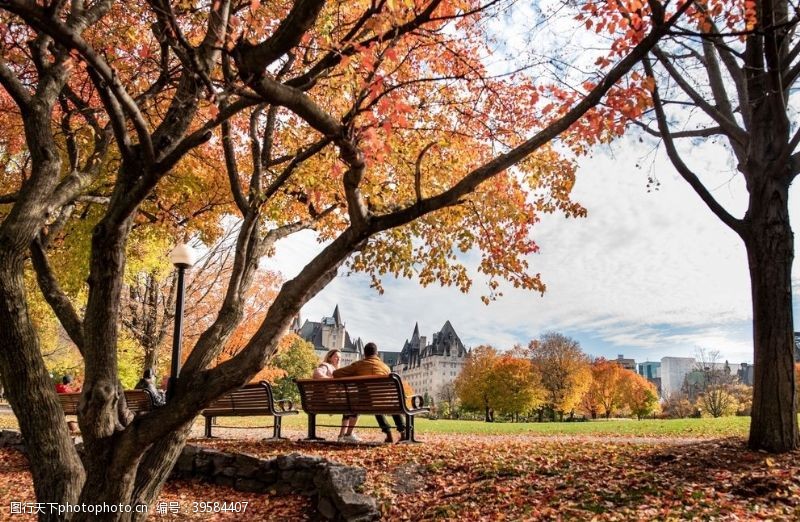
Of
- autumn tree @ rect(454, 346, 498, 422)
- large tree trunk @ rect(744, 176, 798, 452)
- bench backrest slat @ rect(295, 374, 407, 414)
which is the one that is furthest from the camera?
autumn tree @ rect(454, 346, 498, 422)

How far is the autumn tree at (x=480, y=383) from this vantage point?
2014 inches

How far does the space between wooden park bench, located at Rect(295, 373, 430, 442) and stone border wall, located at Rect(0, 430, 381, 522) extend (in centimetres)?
168

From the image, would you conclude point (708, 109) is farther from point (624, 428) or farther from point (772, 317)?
point (624, 428)

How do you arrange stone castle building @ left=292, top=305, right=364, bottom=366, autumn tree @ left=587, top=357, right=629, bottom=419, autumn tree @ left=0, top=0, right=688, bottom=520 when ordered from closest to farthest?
autumn tree @ left=0, top=0, right=688, bottom=520 → autumn tree @ left=587, top=357, right=629, bottom=419 → stone castle building @ left=292, top=305, right=364, bottom=366

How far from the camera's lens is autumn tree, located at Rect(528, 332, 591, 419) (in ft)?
169

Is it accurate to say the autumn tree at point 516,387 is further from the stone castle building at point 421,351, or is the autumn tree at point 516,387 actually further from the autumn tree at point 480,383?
the stone castle building at point 421,351

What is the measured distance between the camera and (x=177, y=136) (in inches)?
192

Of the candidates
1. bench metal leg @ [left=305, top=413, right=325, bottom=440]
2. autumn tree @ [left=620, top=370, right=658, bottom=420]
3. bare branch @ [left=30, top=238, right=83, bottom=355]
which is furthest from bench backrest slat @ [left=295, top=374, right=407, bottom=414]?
autumn tree @ [left=620, top=370, right=658, bottom=420]

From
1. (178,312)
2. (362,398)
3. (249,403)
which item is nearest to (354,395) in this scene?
(362,398)

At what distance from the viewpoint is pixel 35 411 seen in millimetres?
4590

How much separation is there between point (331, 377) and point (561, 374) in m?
46.4

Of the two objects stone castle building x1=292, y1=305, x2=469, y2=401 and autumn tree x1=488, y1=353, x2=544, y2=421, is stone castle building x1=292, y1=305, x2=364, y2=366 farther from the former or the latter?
autumn tree x1=488, y1=353, x2=544, y2=421

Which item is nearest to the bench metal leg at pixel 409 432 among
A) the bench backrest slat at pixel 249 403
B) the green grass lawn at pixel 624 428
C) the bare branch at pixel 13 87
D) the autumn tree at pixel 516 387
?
the bench backrest slat at pixel 249 403

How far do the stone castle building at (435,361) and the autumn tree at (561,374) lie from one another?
217 feet
